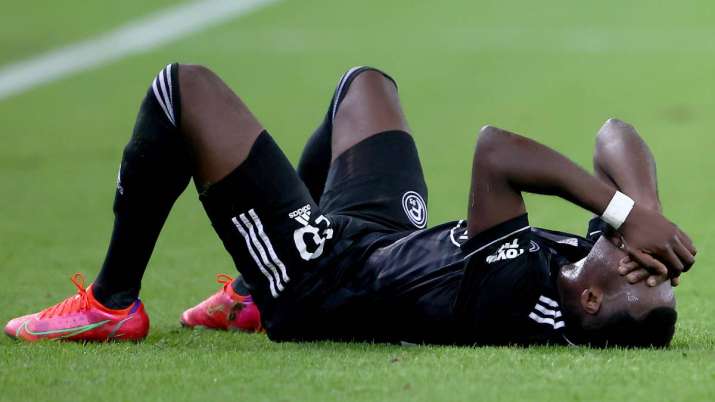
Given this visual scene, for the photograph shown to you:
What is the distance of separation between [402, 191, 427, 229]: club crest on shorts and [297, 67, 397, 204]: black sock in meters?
0.44

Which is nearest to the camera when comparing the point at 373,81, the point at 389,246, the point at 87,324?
the point at 389,246

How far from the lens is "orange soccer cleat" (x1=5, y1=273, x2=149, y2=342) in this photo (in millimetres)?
4965

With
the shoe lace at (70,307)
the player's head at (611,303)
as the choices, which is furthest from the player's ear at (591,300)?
the shoe lace at (70,307)

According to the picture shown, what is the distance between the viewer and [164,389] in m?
4.09

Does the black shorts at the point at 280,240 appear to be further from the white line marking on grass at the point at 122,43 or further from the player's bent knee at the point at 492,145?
the white line marking on grass at the point at 122,43


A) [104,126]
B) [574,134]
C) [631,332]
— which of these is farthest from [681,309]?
[104,126]

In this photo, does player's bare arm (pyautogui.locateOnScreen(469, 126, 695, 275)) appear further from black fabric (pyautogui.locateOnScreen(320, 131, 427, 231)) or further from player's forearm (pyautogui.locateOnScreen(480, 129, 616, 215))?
black fabric (pyautogui.locateOnScreen(320, 131, 427, 231))

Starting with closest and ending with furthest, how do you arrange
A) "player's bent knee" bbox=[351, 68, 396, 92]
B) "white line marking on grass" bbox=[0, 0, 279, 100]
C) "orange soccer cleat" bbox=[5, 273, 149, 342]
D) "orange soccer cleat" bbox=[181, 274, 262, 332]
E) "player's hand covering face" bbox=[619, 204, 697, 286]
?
"player's hand covering face" bbox=[619, 204, 697, 286] < "orange soccer cleat" bbox=[5, 273, 149, 342] < "orange soccer cleat" bbox=[181, 274, 262, 332] < "player's bent knee" bbox=[351, 68, 396, 92] < "white line marking on grass" bbox=[0, 0, 279, 100]

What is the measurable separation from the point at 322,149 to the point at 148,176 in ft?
3.21

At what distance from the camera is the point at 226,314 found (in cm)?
540

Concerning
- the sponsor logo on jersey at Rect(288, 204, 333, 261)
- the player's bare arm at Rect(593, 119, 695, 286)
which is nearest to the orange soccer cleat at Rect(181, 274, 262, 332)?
the sponsor logo on jersey at Rect(288, 204, 333, 261)

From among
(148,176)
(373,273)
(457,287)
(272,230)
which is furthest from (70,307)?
(457,287)

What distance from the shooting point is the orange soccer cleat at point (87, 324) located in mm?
4965

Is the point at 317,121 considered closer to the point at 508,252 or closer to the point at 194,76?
the point at 194,76
